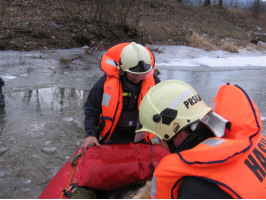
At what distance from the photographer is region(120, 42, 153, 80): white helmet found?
228 cm

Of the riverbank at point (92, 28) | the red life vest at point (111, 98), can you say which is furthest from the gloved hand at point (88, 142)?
the riverbank at point (92, 28)

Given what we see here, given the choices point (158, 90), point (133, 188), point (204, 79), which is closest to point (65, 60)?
point (204, 79)

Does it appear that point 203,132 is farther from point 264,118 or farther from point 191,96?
point 264,118

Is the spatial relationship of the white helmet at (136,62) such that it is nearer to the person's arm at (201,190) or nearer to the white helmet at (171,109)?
the white helmet at (171,109)

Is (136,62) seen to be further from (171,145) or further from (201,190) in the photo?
(201,190)

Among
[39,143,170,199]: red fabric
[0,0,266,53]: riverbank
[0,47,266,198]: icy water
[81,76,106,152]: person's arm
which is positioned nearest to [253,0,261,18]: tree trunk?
[0,0,266,53]: riverbank

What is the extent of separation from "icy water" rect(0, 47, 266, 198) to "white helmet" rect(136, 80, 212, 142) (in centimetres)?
171

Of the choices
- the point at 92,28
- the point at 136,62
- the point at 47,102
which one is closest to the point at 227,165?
the point at 136,62

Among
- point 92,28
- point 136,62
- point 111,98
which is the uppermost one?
point 136,62

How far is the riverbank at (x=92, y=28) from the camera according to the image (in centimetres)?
841

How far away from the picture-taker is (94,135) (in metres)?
2.47

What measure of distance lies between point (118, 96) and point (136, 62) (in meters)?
0.38

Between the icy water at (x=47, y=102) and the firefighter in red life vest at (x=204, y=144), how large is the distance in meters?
1.74

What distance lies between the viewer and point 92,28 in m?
9.51
